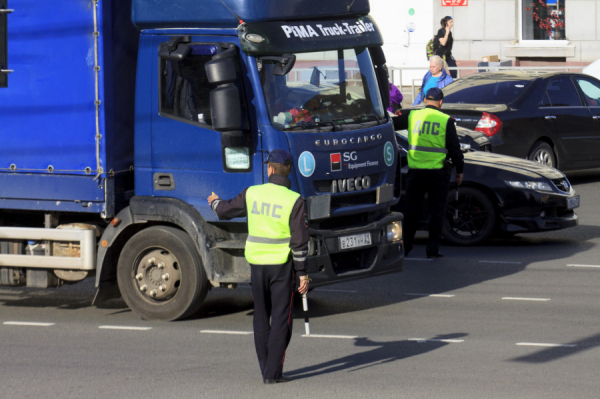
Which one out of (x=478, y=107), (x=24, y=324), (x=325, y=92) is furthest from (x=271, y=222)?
(x=478, y=107)

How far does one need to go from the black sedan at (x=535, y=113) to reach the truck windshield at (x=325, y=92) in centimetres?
662

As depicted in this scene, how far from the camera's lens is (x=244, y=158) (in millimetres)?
8359

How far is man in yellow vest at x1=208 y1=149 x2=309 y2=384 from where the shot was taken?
6.71 m

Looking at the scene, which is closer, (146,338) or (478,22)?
(146,338)

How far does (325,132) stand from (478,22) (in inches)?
821

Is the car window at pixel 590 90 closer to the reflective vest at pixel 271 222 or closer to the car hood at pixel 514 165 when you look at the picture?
the car hood at pixel 514 165

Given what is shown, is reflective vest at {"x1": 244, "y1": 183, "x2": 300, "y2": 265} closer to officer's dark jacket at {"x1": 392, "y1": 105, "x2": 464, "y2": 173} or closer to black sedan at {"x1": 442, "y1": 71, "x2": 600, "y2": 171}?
officer's dark jacket at {"x1": 392, "y1": 105, "x2": 464, "y2": 173}

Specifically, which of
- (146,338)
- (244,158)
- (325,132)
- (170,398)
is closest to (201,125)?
(244,158)

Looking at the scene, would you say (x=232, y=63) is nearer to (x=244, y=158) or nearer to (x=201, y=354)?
(x=244, y=158)

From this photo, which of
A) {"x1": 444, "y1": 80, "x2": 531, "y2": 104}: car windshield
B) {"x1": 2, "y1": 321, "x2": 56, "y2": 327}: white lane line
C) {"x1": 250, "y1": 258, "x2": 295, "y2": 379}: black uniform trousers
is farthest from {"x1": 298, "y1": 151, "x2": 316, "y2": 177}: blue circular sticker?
{"x1": 444, "y1": 80, "x2": 531, "y2": 104}: car windshield

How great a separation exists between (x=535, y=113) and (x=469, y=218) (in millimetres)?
4341

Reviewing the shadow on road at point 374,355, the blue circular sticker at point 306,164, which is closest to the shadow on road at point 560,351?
the shadow on road at point 374,355

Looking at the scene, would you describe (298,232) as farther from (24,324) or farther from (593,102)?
(593,102)

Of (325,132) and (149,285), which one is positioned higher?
(325,132)
